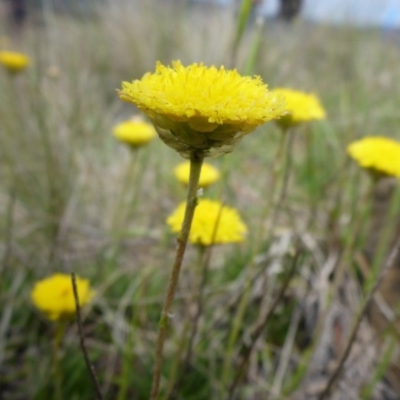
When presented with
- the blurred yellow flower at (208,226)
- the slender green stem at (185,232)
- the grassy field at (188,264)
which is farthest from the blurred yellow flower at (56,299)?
the slender green stem at (185,232)

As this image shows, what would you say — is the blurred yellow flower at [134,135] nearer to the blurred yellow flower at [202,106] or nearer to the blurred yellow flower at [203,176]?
the blurred yellow flower at [203,176]

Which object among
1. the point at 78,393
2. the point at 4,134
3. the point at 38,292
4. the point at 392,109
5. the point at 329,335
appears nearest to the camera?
the point at 38,292

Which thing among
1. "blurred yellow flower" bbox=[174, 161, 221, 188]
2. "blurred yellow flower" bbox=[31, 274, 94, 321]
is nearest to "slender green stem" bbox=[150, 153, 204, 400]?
"blurred yellow flower" bbox=[31, 274, 94, 321]

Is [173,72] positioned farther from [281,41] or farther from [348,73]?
[348,73]

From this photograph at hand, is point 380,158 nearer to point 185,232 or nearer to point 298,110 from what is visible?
point 298,110

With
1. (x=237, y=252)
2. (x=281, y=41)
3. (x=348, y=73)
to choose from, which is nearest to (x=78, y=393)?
(x=237, y=252)

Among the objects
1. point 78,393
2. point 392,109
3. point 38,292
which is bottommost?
point 78,393
